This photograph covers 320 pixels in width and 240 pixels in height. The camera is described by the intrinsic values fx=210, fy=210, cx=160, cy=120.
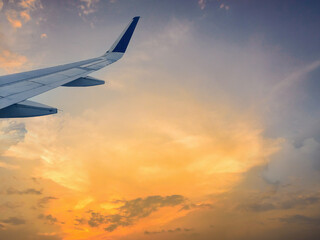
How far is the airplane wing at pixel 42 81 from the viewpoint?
5.98 metres

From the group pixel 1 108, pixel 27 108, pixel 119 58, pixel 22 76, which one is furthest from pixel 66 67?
pixel 1 108

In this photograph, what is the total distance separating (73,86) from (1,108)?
4.57 m

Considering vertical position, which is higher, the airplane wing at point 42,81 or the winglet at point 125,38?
the winglet at point 125,38

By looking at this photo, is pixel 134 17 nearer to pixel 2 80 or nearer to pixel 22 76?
pixel 22 76

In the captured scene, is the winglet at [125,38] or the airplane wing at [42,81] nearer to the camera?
A: the airplane wing at [42,81]

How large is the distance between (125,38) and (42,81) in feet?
21.8

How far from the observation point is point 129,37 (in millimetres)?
13289

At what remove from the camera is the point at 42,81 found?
848 centimetres

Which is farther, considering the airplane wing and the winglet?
the winglet

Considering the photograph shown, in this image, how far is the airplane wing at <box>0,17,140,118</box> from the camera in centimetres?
598

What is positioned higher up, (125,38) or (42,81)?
(125,38)

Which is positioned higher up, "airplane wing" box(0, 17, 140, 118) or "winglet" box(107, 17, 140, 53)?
"winglet" box(107, 17, 140, 53)

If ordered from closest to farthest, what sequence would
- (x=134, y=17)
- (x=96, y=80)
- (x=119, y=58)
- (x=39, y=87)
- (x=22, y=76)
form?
(x=39, y=87) < (x=22, y=76) < (x=96, y=80) < (x=134, y=17) < (x=119, y=58)

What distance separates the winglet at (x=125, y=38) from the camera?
42.0ft
